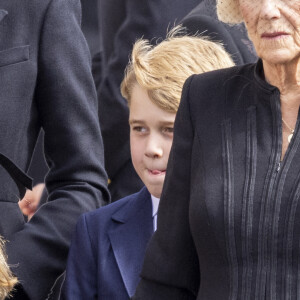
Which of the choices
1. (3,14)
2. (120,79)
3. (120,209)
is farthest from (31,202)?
(3,14)

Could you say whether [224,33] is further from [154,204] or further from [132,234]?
[132,234]

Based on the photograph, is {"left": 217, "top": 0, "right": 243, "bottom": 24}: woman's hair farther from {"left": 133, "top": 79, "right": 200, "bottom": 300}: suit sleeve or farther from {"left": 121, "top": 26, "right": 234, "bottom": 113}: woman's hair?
{"left": 121, "top": 26, "right": 234, "bottom": 113}: woman's hair

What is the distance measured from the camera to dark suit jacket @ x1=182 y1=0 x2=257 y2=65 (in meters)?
3.61

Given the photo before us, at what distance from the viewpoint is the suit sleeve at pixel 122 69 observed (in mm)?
3918

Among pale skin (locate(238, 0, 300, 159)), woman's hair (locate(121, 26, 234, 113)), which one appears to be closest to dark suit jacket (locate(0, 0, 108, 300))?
woman's hair (locate(121, 26, 234, 113))

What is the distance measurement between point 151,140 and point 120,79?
38.4 inches

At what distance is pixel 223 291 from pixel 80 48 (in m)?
1.01

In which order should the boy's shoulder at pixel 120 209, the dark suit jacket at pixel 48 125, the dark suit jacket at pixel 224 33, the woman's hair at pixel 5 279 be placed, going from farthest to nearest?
the dark suit jacket at pixel 224 33 < the boy's shoulder at pixel 120 209 < the dark suit jacket at pixel 48 125 < the woman's hair at pixel 5 279

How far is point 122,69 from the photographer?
3.97m

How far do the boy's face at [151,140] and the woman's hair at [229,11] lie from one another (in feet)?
1.86

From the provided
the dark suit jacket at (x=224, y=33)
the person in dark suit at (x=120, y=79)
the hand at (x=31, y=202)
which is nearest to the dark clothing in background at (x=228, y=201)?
the dark suit jacket at (x=224, y=33)

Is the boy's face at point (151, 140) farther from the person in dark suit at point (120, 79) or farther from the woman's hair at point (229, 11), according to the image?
the person in dark suit at point (120, 79)

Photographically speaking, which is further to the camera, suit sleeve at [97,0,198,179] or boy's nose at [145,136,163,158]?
suit sleeve at [97,0,198,179]

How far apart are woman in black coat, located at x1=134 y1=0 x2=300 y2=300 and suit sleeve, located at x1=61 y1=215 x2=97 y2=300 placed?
1.86 ft
